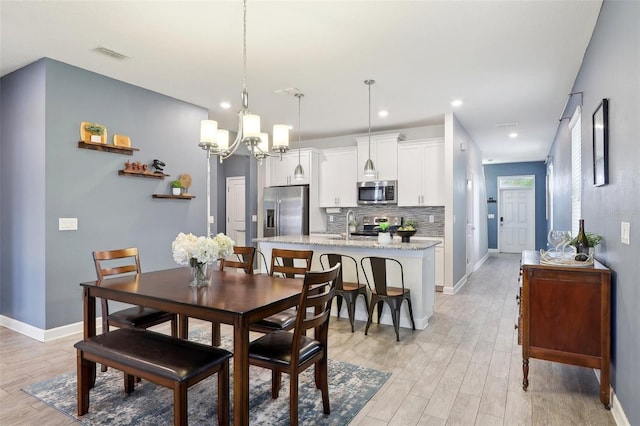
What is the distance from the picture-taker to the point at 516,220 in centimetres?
1074

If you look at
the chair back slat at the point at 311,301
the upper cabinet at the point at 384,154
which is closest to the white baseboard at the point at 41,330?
the chair back slat at the point at 311,301

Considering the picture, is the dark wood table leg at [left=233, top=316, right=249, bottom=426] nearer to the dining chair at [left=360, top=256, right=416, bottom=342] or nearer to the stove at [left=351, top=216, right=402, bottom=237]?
the dining chair at [left=360, top=256, right=416, bottom=342]

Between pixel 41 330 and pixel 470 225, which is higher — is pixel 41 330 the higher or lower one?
the lower one

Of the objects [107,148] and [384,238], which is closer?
[107,148]

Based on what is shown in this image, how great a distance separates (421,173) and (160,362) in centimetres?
497

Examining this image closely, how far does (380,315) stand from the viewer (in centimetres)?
406

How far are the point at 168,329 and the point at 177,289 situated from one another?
1.85m

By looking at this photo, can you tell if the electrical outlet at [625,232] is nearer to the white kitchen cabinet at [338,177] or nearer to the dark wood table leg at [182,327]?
the dark wood table leg at [182,327]

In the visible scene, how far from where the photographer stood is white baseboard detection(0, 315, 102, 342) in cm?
357

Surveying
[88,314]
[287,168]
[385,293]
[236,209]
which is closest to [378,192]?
[287,168]

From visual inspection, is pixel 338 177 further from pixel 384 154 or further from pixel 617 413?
pixel 617 413

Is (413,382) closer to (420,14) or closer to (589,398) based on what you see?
(589,398)

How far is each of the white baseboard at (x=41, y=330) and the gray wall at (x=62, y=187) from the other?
5 centimetres

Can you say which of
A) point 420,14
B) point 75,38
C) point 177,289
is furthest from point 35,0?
point 420,14
